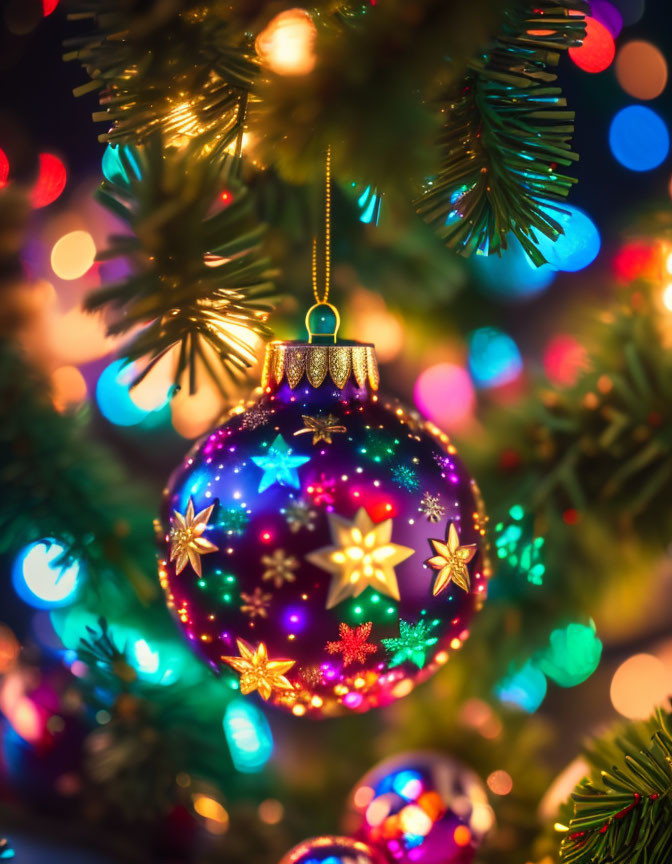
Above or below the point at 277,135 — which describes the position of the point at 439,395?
below

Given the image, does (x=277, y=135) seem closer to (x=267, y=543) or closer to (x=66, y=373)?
(x=267, y=543)

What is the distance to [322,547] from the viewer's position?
0.46 meters

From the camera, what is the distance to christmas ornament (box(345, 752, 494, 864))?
0.70 m

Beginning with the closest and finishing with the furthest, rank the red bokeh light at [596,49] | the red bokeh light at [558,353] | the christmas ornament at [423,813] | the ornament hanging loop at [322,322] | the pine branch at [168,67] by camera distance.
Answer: the pine branch at [168,67]
the ornament hanging loop at [322,322]
the christmas ornament at [423,813]
the red bokeh light at [596,49]
the red bokeh light at [558,353]

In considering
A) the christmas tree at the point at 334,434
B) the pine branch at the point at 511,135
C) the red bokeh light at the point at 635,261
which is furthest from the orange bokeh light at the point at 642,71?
the pine branch at the point at 511,135

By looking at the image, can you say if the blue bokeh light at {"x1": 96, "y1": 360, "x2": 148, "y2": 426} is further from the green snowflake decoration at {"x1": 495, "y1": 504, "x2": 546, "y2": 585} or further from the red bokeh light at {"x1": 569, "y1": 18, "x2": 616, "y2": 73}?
the red bokeh light at {"x1": 569, "y1": 18, "x2": 616, "y2": 73}

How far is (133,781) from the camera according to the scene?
78cm

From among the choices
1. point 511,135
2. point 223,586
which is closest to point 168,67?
point 511,135

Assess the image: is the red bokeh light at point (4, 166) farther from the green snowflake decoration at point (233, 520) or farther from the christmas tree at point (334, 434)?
the green snowflake decoration at point (233, 520)

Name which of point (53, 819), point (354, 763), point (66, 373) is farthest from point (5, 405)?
point (354, 763)

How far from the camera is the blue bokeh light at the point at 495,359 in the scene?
1.22m

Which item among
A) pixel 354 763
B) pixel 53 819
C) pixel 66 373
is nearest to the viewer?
pixel 53 819

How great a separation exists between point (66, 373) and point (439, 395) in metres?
0.66

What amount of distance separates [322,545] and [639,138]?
Answer: 928mm
